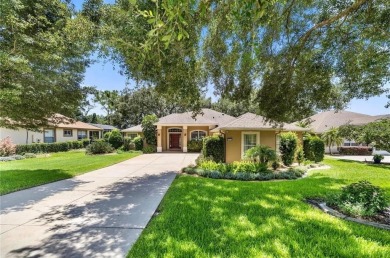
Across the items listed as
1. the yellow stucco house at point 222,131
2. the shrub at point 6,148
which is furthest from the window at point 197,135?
the shrub at point 6,148

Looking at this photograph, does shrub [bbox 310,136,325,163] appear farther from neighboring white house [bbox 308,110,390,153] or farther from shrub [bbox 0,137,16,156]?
shrub [bbox 0,137,16,156]

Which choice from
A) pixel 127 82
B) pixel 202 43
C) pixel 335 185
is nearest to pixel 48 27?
pixel 127 82

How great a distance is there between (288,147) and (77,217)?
40.6 feet

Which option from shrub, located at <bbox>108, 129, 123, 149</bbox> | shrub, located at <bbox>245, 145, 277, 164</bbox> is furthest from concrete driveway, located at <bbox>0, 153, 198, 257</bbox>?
shrub, located at <bbox>108, 129, 123, 149</bbox>

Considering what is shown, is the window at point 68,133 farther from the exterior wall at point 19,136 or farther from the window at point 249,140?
the window at point 249,140

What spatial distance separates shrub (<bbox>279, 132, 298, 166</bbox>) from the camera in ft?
47.0

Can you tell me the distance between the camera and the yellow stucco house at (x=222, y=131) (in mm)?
15250

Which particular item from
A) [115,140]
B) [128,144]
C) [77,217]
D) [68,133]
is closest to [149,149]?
[128,144]

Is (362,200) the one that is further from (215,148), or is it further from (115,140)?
(115,140)

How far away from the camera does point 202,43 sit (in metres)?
8.27

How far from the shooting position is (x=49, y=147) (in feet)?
84.9

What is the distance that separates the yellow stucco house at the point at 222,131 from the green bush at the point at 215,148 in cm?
35

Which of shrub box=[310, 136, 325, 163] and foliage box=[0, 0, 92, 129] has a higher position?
foliage box=[0, 0, 92, 129]

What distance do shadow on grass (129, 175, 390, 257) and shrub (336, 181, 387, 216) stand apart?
0.70 metres
